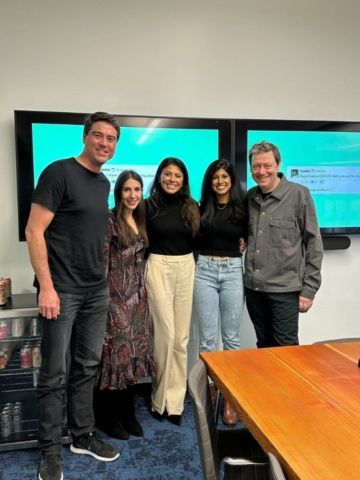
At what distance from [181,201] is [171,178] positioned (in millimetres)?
159

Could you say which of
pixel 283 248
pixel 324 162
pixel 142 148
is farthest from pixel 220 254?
pixel 324 162

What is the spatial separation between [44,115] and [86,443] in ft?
6.20

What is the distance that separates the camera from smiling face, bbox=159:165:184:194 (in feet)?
7.48

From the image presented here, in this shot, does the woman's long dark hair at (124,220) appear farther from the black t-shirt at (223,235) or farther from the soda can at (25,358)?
the soda can at (25,358)

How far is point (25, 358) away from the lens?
86.8 inches

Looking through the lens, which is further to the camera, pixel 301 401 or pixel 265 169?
pixel 265 169

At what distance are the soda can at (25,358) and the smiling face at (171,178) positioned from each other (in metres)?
1.23

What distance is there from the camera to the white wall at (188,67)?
2402 millimetres

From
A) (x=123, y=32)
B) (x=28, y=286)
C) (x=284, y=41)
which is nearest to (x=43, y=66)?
(x=123, y=32)

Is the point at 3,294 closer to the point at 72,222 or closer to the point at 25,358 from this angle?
the point at 25,358

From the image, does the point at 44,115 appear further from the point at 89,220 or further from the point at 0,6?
the point at 89,220

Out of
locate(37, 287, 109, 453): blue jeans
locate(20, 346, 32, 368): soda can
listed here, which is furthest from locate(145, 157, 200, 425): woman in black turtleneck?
locate(20, 346, 32, 368): soda can

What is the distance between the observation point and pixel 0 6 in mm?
2332

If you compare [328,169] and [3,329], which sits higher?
[328,169]
